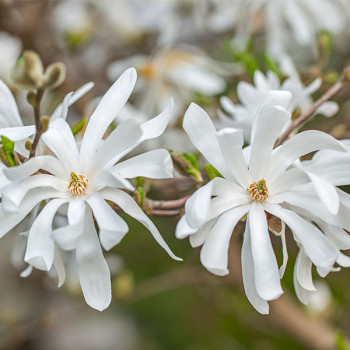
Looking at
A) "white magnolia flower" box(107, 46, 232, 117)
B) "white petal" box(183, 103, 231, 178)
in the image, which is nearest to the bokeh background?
"white magnolia flower" box(107, 46, 232, 117)

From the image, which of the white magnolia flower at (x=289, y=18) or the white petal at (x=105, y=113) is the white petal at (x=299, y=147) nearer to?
the white petal at (x=105, y=113)

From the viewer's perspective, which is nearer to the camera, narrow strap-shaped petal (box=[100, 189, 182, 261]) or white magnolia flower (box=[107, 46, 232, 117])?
narrow strap-shaped petal (box=[100, 189, 182, 261])

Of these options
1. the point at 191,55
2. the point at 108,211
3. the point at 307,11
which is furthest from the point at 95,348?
the point at 108,211

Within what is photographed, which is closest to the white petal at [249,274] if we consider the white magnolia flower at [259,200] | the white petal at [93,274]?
the white magnolia flower at [259,200]

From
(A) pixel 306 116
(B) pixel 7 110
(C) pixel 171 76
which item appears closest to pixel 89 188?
(B) pixel 7 110

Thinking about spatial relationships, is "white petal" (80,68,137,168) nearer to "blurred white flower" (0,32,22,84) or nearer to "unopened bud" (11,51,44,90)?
"unopened bud" (11,51,44,90)

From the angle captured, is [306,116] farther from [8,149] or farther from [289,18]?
[289,18]
